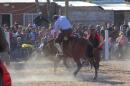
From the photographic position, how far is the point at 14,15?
34.9 meters

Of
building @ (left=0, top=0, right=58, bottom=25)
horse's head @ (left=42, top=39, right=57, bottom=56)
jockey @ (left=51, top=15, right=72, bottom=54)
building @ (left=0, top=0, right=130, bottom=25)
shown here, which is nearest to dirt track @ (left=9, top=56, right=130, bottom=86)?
horse's head @ (left=42, top=39, right=57, bottom=56)

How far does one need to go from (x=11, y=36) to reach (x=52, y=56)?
596 cm

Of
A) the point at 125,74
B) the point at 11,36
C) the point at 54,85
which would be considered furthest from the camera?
the point at 11,36

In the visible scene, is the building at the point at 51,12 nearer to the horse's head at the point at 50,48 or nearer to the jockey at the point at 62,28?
the horse's head at the point at 50,48

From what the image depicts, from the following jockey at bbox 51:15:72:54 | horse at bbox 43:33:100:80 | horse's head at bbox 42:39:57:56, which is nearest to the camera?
horse at bbox 43:33:100:80

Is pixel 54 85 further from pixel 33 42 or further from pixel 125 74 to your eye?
pixel 33 42

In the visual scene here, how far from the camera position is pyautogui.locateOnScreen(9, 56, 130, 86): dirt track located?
12921mm

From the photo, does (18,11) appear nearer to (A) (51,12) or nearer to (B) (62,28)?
(A) (51,12)

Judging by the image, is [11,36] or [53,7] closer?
[11,36]

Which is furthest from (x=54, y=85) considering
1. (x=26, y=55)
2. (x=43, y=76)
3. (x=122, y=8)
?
(x=122, y=8)

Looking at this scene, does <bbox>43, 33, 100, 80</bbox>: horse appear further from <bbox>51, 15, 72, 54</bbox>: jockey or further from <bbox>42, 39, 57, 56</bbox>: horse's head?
<bbox>42, 39, 57, 56</bbox>: horse's head

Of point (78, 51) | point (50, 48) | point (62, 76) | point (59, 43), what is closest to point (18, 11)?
point (50, 48)

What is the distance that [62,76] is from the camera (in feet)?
48.9

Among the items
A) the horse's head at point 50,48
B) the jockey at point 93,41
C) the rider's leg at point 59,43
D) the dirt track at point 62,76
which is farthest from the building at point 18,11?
the jockey at point 93,41
